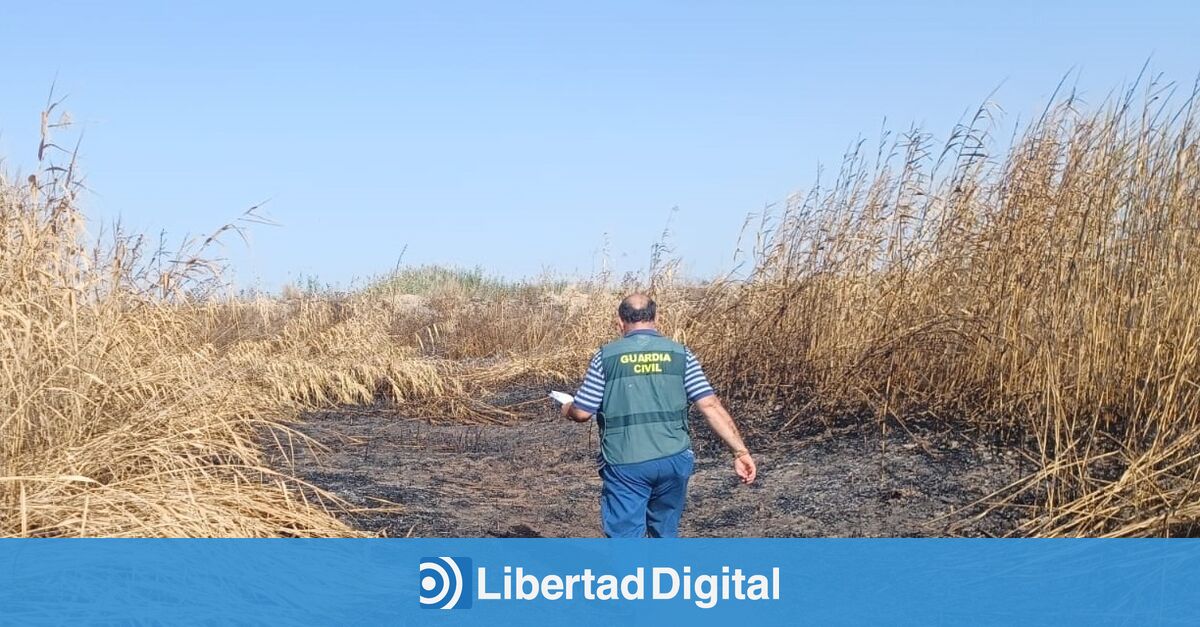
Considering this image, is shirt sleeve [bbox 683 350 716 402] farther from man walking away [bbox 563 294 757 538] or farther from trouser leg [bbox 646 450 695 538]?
trouser leg [bbox 646 450 695 538]

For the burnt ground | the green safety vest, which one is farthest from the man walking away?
the burnt ground

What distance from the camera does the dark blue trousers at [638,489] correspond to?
16.0 feet

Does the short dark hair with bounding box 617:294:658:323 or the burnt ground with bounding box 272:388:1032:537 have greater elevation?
the short dark hair with bounding box 617:294:658:323

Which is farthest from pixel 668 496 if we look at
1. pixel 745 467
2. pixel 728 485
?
pixel 728 485

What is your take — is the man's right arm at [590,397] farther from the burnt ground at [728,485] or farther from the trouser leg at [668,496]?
the burnt ground at [728,485]

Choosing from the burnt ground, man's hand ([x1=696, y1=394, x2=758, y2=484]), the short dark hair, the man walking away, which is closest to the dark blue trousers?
the man walking away

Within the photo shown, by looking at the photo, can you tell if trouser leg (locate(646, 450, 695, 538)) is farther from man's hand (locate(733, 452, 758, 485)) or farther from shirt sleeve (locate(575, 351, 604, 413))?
shirt sleeve (locate(575, 351, 604, 413))

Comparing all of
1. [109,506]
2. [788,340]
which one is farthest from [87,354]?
[788,340]

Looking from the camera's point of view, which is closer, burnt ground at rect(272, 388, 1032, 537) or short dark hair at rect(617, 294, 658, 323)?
short dark hair at rect(617, 294, 658, 323)

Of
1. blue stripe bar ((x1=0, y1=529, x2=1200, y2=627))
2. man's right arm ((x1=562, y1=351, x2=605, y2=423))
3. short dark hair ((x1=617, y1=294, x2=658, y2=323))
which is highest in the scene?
short dark hair ((x1=617, y1=294, x2=658, y2=323))

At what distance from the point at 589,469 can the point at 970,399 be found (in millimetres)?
2907

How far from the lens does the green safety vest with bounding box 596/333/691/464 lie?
4.87 m

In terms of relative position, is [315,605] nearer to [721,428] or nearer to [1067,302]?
[721,428]

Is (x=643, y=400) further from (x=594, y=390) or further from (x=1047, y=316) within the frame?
(x=1047, y=316)
